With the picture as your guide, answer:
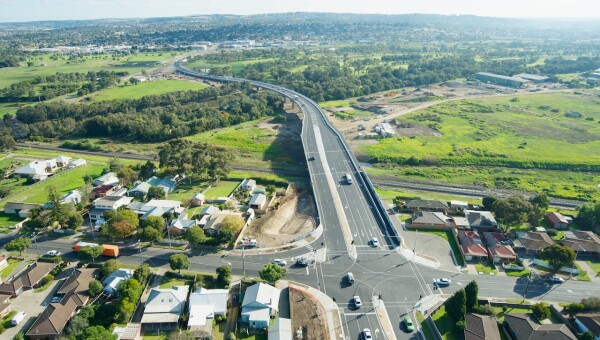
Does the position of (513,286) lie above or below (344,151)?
below

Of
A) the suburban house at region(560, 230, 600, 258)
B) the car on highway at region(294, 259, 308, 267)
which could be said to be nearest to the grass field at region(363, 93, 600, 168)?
the suburban house at region(560, 230, 600, 258)

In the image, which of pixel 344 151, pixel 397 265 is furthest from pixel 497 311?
pixel 344 151

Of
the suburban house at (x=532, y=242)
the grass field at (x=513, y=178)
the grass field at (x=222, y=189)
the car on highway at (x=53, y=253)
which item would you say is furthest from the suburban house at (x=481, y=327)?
the car on highway at (x=53, y=253)

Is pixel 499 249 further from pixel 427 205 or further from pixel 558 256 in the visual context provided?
pixel 427 205

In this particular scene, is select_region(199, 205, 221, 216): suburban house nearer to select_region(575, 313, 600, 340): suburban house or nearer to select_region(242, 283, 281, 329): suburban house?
select_region(242, 283, 281, 329): suburban house

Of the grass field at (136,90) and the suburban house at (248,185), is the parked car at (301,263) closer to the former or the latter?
the suburban house at (248,185)

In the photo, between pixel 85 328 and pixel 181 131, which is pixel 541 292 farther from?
pixel 181 131

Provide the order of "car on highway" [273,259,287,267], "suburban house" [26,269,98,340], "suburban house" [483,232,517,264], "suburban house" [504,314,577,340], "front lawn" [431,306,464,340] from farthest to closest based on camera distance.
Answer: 1. "suburban house" [483,232,517,264]
2. "car on highway" [273,259,287,267]
3. "front lawn" [431,306,464,340]
4. "suburban house" [26,269,98,340]
5. "suburban house" [504,314,577,340]
